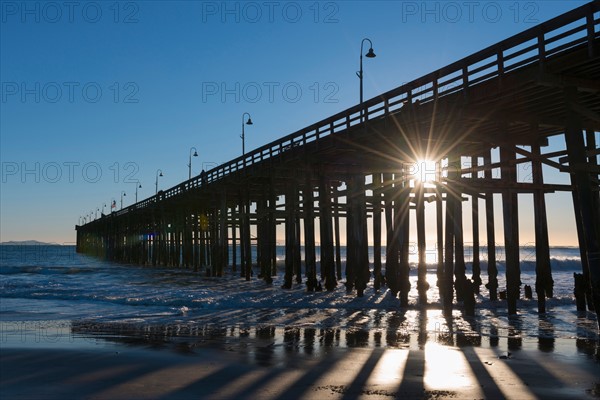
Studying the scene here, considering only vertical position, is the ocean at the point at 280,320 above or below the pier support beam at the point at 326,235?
below

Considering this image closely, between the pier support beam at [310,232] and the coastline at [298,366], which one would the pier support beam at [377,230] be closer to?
the pier support beam at [310,232]

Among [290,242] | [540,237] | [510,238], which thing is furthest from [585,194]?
[290,242]

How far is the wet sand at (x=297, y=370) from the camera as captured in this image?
687 cm

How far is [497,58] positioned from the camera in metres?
12.0

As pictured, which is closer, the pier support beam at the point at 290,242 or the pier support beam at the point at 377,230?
the pier support beam at the point at 377,230

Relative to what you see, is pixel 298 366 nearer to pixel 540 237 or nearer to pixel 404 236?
pixel 404 236

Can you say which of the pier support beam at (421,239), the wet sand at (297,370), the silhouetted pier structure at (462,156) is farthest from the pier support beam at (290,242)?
the wet sand at (297,370)

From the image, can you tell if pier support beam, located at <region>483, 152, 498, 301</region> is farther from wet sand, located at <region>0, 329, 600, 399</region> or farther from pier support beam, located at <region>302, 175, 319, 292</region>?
wet sand, located at <region>0, 329, 600, 399</region>

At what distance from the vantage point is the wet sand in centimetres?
687

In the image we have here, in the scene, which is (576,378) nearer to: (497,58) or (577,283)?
(497,58)

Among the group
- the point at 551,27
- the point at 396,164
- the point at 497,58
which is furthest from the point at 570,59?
the point at 396,164

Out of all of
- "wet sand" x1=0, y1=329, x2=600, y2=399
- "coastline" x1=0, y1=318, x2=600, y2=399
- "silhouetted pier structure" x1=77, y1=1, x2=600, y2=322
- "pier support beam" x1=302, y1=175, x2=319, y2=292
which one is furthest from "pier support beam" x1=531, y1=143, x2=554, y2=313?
"pier support beam" x1=302, y1=175, x2=319, y2=292

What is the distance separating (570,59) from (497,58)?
5.45 ft

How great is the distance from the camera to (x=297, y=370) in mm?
8078
